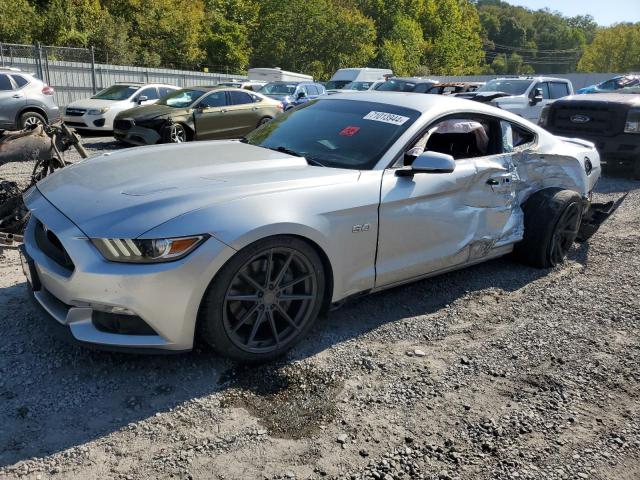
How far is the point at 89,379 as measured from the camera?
301 cm

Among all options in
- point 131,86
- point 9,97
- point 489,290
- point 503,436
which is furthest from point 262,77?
point 503,436

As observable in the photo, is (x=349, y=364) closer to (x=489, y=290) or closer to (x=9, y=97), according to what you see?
(x=489, y=290)

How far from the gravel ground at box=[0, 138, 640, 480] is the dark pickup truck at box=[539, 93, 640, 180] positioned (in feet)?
21.6

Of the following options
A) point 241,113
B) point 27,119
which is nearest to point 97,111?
point 27,119

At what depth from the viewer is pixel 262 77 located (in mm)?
29531

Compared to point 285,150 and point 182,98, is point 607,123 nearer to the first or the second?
point 285,150

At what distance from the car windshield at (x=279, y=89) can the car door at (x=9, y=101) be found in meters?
8.33

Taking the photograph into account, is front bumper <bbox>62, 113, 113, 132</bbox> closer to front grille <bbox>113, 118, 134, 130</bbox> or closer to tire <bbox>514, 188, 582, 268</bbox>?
front grille <bbox>113, 118, 134, 130</bbox>

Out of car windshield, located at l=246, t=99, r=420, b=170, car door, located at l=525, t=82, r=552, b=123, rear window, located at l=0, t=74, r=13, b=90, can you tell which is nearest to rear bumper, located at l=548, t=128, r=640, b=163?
car door, located at l=525, t=82, r=552, b=123

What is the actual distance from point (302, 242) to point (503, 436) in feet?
4.84

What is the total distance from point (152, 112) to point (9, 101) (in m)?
3.04

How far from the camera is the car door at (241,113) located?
13.1m

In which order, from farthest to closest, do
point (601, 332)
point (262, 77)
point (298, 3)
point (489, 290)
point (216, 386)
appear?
point (298, 3) → point (262, 77) → point (489, 290) → point (601, 332) → point (216, 386)

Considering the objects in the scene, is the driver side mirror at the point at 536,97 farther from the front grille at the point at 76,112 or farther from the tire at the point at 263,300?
the tire at the point at 263,300
